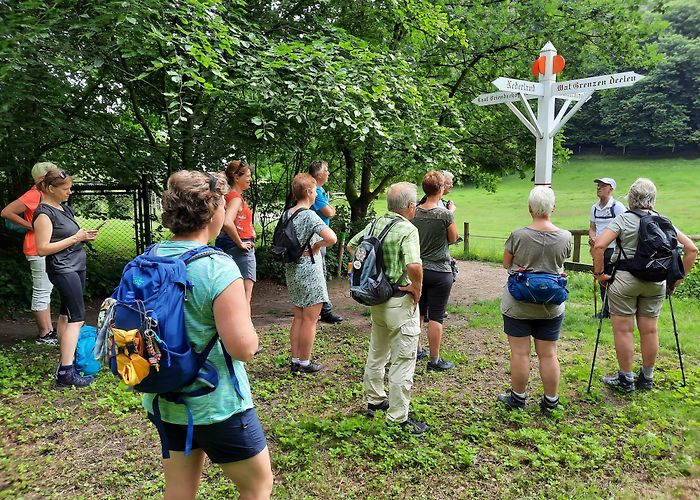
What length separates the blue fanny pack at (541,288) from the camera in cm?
351

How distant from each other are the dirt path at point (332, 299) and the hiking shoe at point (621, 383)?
3.02 meters

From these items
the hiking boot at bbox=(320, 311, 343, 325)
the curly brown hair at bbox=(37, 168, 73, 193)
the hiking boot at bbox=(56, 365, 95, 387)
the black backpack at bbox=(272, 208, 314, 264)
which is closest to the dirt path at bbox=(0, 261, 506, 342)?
the hiking boot at bbox=(320, 311, 343, 325)

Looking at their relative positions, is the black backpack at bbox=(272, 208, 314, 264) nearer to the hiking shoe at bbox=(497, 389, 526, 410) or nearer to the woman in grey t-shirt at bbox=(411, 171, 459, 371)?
the woman in grey t-shirt at bbox=(411, 171, 459, 371)

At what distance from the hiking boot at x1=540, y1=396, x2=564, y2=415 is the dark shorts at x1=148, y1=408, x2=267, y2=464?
8.93ft

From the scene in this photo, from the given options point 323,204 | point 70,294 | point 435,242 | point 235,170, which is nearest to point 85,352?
point 70,294

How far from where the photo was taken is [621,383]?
4309 mm

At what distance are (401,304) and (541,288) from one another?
990mm

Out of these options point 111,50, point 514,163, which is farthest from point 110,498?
point 514,163

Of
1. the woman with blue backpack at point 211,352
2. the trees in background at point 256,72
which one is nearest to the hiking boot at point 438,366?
the trees in background at point 256,72

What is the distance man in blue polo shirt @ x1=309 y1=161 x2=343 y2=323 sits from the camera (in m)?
5.00

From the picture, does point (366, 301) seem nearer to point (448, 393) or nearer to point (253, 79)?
point (448, 393)

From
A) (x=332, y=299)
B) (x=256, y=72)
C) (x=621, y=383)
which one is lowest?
(x=332, y=299)

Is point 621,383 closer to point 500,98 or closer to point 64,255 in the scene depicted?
point 500,98

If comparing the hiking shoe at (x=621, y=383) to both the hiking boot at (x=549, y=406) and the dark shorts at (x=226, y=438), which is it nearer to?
the hiking boot at (x=549, y=406)
